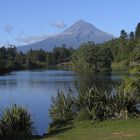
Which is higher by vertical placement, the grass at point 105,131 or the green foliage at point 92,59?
the green foliage at point 92,59

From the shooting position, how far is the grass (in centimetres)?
1662

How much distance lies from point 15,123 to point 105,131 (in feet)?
14.8

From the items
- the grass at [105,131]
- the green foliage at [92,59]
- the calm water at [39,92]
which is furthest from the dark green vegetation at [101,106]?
the green foliage at [92,59]

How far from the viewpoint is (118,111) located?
909 inches

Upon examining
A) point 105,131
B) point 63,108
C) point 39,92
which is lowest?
point 39,92

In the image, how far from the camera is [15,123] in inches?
808

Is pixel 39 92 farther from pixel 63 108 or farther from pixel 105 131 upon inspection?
pixel 105 131

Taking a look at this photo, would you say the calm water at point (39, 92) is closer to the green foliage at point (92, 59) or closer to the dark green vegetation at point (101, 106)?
the dark green vegetation at point (101, 106)

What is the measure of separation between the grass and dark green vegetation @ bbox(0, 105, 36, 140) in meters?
1.92

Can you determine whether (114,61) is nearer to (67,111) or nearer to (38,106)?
(38,106)

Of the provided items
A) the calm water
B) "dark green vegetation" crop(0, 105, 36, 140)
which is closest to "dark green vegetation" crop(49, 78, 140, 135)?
"dark green vegetation" crop(0, 105, 36, 140)

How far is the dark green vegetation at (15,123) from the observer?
19.2 metres

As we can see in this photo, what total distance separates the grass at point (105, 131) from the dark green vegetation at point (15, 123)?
1918mm

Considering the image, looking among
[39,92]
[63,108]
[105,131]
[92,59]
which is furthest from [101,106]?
[92,59]
